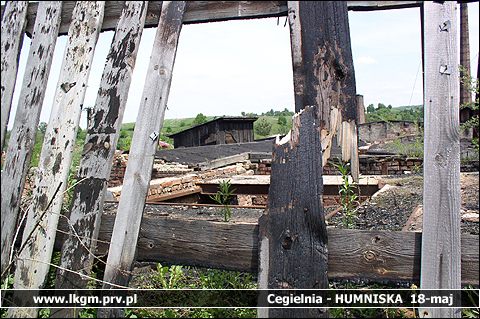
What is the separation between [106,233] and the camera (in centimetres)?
231

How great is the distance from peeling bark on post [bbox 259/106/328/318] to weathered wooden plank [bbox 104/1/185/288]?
2.16 ft

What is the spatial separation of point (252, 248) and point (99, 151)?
0.96 m

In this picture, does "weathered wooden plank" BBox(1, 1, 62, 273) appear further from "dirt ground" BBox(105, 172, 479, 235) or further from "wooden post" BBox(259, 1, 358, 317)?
"dirt ground" BBox(105, 172, 479, 235)

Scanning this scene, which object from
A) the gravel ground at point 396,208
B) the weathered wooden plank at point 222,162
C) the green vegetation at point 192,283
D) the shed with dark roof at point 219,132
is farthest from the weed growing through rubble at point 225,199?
the shed with dark roof at point 219,132

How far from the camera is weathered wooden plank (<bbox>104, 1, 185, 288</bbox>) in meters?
2.12

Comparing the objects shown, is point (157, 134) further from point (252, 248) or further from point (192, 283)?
point (192, 283)

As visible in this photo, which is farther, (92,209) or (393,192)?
(393,192)

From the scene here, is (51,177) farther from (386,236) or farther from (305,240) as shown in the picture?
(386,236)

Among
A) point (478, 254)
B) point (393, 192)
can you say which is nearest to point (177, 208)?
point (393, 192)

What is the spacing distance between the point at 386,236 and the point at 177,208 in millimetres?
4025

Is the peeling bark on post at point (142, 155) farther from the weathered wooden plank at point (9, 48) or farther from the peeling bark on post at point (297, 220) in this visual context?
the weathered wooden plank at point (9, 48)

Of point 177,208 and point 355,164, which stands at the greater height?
point 355,164

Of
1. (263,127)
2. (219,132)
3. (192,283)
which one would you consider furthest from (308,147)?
(263,127)
